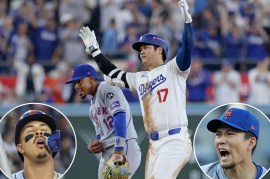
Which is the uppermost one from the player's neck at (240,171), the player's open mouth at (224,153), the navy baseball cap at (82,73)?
the navy baseball cap at (82,73)

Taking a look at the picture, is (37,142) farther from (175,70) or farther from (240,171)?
(240,171)

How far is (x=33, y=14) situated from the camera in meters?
20.4

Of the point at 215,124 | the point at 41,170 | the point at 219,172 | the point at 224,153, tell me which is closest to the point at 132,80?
the point at 41,170

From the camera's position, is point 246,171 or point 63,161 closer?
point 246,171

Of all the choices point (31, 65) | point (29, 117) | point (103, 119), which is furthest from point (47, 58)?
point (29, 117)

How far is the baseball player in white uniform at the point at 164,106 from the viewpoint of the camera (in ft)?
32.3

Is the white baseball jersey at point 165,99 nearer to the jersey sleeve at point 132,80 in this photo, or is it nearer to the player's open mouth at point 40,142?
the jersey sleeve at point 132,80

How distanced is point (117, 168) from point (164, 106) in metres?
0.85

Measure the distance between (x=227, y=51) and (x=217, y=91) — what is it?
87.8 inches

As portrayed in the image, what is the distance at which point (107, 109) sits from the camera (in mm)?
10805

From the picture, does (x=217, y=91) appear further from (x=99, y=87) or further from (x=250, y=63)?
(x=99, y=87)

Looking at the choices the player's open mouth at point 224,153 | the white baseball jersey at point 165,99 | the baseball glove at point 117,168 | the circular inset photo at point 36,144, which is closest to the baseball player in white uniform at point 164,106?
the white baseball jersey at point 165,99

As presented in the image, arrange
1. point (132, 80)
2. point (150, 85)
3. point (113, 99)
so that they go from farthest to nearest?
1. point (113, 99)
2. point (132, 80)
3. point (150, 85)

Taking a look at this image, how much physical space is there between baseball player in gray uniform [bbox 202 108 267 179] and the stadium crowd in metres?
9.26
